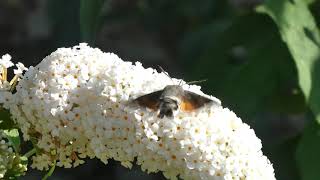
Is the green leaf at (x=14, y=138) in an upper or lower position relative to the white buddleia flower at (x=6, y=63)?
lower

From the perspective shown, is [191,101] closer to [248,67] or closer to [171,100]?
[171,100]

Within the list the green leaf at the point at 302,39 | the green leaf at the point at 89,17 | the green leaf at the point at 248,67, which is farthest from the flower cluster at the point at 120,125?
the green leaf at the point at 248,67

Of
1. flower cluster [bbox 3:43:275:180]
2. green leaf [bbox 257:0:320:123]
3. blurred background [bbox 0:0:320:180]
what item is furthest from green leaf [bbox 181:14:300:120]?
flower cluster [bbox 3:43:275:180]

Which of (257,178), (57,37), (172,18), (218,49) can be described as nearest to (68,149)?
(257,178)

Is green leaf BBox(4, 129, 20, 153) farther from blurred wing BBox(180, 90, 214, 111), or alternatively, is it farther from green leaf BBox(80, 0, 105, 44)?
green leaf BBox(80, 0, 105, 44)

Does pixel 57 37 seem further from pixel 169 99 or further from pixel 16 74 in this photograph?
pixel 169 99

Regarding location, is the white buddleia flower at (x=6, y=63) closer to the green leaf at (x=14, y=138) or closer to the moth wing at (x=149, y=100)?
the green leaf at (x=14, y=138)

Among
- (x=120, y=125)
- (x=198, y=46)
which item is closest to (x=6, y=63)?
(x=120, y=125)

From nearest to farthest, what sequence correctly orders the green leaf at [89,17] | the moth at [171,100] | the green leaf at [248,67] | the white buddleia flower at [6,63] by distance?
1. the moth at [171,100]
2. the white buddleia flower at [6,63]
3. the green leaf at [89,17]
4. the green leaf at [248,67]

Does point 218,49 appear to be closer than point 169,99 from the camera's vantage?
No
